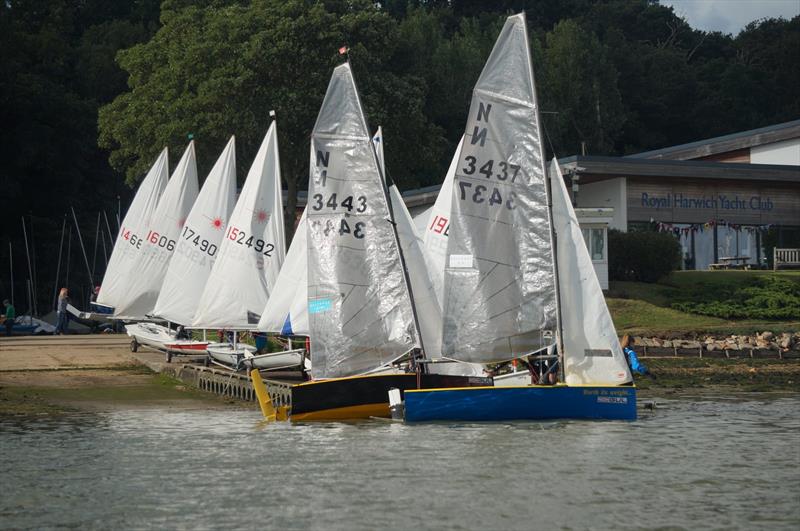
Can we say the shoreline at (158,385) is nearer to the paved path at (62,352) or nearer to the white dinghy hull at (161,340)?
the paved path at (62,352)

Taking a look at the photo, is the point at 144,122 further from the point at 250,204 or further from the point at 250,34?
the point at 250,204

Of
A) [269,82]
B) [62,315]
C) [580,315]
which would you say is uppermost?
[269,82]

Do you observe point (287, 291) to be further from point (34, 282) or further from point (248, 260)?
point (34, 282)

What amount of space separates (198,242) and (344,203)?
1285 cm

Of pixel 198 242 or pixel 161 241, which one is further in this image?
pixel 161 241

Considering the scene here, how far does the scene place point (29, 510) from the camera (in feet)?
55.0

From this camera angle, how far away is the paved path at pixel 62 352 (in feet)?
117

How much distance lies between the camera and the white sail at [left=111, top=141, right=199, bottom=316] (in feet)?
135

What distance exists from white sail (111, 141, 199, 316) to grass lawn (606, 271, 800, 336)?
48.9 ft

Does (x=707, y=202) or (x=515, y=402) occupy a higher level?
(x=707, y=202)

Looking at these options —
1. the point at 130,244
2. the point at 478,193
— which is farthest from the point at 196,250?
the point at 478,193

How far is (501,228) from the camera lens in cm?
2444

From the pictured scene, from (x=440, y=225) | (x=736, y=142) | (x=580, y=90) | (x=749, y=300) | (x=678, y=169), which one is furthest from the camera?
(x=580, y=90)

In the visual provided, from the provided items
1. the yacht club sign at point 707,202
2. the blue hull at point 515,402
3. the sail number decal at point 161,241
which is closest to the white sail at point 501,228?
the blue hull at point 515,402
